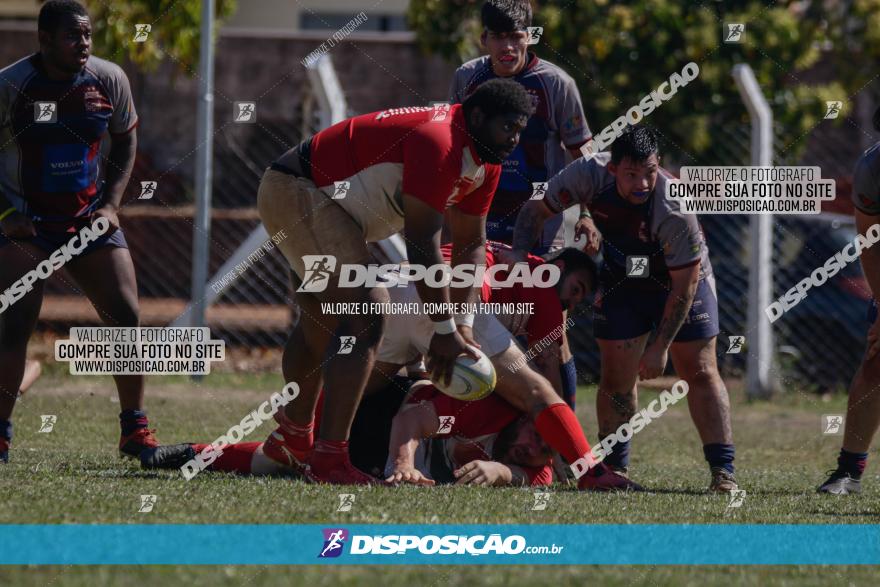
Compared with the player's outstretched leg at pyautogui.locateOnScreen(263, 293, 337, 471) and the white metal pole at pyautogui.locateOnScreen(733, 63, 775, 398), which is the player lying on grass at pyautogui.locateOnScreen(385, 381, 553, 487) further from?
the white metal pole at pyautogui.locateOnScreen(733, 63, 775, 398)

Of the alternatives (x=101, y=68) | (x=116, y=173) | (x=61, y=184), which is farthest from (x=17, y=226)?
(x=101, y=68)

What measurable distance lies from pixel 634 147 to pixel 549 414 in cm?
140

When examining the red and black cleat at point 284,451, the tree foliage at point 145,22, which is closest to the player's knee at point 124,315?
the red and black cleat at point 284,451

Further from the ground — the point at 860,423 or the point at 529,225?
the point at 529,225

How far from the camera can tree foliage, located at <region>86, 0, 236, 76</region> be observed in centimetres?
1221

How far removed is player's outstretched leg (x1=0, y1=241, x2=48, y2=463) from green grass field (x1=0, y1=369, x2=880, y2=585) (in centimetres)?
30

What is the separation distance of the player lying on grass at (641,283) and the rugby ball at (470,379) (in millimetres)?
1058

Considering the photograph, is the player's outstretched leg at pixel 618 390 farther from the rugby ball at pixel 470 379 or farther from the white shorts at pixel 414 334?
the rugby ball at pixel 470 379

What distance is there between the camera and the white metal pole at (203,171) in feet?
35.9

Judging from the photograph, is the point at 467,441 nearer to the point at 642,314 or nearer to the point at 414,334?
the point at 414,334

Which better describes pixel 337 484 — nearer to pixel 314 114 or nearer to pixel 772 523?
pixel 772 523

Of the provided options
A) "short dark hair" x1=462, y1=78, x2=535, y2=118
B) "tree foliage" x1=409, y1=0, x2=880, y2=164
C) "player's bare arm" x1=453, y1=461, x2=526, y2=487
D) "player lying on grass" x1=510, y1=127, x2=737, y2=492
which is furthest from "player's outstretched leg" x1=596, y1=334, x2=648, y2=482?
"tree foliage" x1=409, y1=0, x2=880, y2=164

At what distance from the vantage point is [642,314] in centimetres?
714

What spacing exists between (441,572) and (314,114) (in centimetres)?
775
